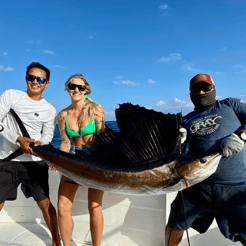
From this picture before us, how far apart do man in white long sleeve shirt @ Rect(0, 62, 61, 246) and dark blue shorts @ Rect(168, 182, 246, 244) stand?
1.47 m

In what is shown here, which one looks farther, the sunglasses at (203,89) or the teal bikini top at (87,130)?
the teal bikini top at (87,130)

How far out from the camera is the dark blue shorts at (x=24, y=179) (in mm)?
2098

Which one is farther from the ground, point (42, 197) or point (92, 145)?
point (92, 145)

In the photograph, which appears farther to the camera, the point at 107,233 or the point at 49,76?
the point at 107,233

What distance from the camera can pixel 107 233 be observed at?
8.21ft

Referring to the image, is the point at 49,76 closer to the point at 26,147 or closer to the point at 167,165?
the point at 26,147

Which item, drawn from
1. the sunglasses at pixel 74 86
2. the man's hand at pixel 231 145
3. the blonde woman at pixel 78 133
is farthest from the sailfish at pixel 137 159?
the sunglasses at pixel 74 86

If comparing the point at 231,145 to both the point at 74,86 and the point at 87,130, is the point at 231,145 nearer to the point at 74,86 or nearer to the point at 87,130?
the point at 87,130

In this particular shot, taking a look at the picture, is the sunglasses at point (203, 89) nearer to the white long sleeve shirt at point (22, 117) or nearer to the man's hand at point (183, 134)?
the man's hand at point (183, 134)

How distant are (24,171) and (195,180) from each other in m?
1.80

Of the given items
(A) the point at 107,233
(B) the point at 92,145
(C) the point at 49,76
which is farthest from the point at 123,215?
(C) the point at 49,76

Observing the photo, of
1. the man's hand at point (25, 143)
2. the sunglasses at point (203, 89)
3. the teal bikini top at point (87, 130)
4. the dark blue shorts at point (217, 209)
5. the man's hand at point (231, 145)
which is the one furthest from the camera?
the teal bikini top at point (87, 130)

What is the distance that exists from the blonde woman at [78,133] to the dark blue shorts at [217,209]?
30.8 inches

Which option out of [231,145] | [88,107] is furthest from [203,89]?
[88,107]
